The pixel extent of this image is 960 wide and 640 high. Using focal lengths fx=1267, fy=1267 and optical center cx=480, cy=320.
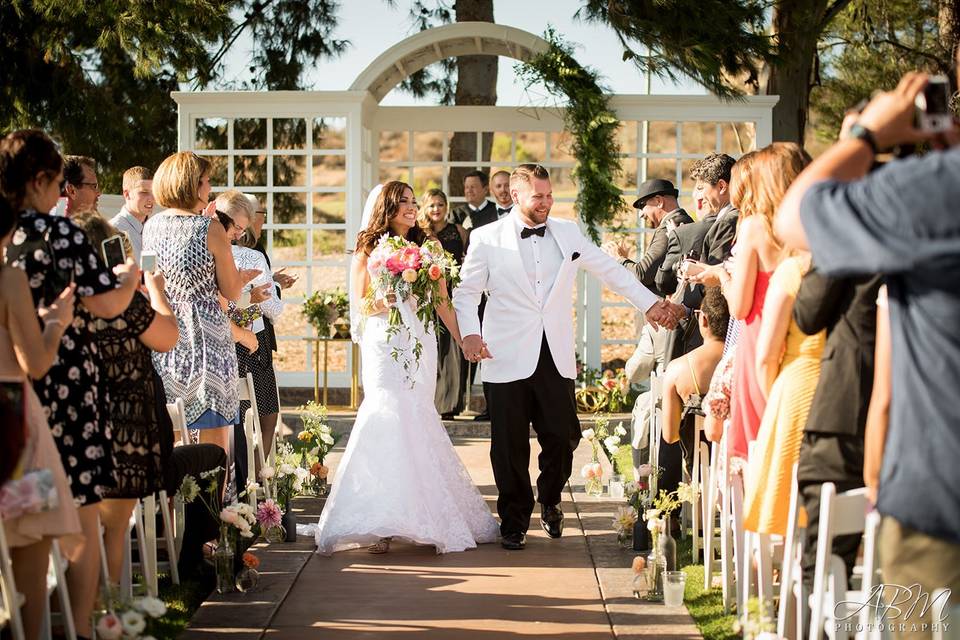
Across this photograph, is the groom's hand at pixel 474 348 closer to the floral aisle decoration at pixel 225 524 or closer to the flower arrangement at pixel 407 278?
the flower arrangement at pixel 407 278

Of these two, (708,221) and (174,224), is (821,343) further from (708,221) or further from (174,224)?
(174,224)

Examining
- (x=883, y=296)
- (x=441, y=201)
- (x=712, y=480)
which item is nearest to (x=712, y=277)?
(x=712, y=480)

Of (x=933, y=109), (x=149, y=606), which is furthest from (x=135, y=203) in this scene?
(x=933, y=109)

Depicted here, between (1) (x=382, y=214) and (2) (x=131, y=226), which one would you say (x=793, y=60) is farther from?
(2) (x=131, y=226)

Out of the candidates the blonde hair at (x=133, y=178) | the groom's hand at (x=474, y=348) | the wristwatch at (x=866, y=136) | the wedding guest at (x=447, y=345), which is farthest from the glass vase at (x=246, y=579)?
the wedding guest at (x=447, y=345)

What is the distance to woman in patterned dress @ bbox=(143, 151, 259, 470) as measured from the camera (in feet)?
19.8

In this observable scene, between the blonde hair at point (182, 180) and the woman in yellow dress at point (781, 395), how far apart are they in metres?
2.86

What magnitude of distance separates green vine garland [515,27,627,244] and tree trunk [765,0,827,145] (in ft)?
6.27

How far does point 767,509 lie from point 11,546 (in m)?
2.55

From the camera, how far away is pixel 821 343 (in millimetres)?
4562

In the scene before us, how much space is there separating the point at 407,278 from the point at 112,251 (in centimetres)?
229

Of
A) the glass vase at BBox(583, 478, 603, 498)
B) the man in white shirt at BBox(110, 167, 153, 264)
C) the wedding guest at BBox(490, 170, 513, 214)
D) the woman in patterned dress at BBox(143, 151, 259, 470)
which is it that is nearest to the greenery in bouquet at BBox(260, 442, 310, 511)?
the woman in patterned dress at BBox(143, 151, 259, 470)

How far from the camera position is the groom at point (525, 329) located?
6.84m

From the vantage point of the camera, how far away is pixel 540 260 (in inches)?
272
